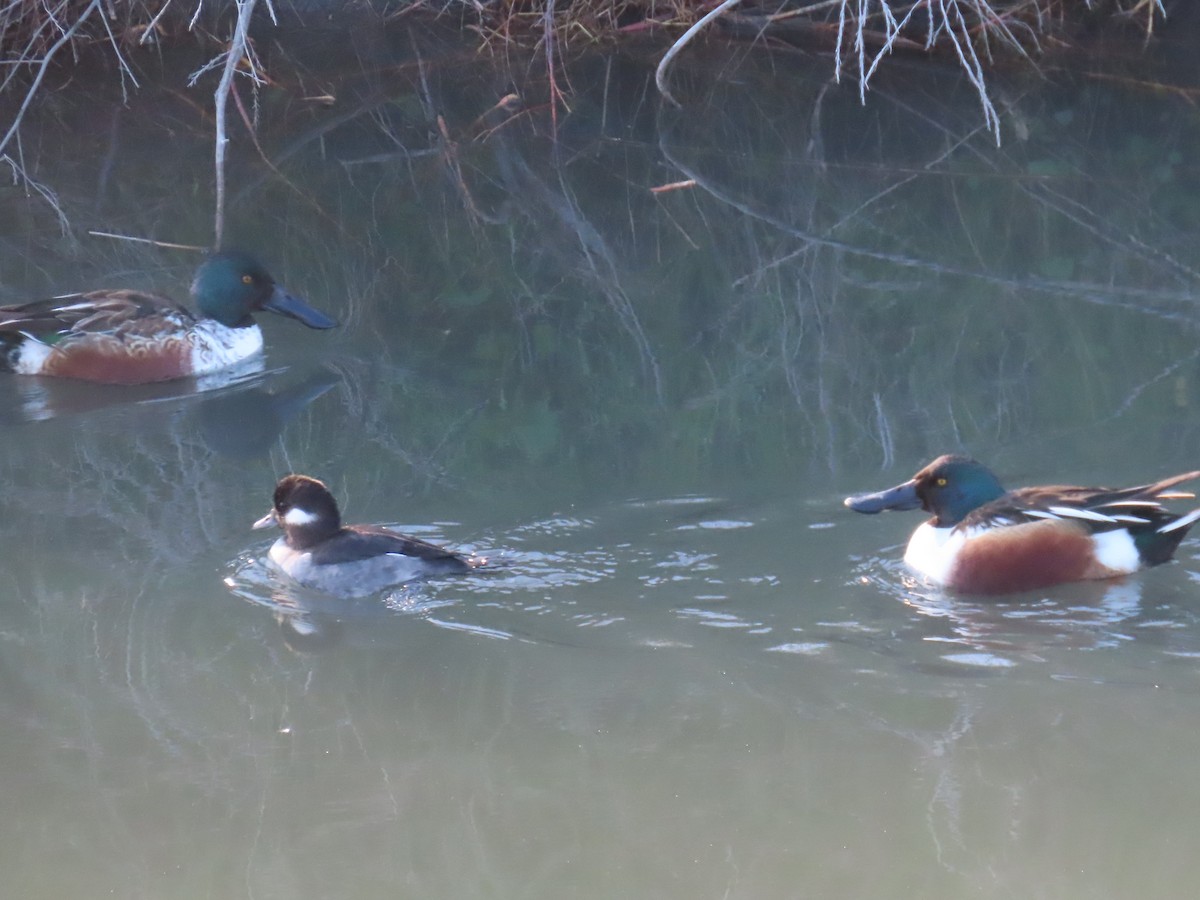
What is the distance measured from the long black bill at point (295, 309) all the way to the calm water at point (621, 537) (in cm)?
25

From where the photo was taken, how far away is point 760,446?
659 centimetres

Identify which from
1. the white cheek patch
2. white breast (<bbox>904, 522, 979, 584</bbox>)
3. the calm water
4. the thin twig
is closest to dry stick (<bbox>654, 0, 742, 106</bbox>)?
the calm water

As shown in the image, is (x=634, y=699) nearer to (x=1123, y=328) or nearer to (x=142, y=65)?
(x=1123, y=328)

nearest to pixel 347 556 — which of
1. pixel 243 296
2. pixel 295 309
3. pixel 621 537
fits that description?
pixel 621 537

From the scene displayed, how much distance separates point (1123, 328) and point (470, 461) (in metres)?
3.56

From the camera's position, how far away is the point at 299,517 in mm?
5535

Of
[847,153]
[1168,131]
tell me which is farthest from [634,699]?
[1168,131]

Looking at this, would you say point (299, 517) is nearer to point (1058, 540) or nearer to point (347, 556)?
point (347, 556)

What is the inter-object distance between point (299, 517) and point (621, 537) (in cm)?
119

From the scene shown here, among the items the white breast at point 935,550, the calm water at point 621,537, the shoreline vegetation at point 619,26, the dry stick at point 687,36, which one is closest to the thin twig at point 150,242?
the calm water at point 621,537

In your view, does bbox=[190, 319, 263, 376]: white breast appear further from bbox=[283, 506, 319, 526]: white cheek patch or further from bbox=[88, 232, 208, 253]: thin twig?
bbox=[283, 506, 319, 526]: white cheek patch

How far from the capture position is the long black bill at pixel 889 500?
18.6ft

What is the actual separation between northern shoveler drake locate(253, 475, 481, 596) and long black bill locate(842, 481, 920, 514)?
4.72ft

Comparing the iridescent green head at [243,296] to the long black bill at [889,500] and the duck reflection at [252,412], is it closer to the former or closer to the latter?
the duck reflection at [252,412]
